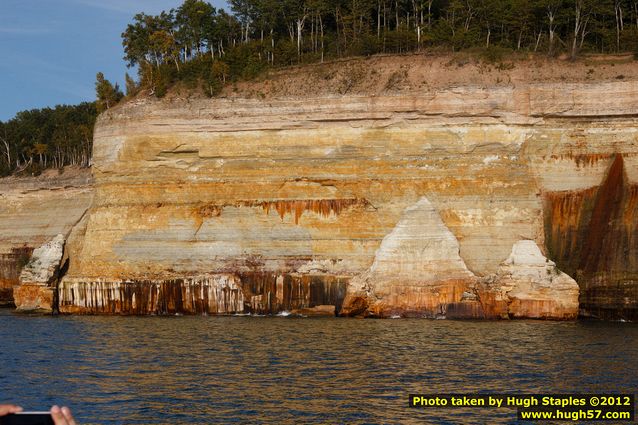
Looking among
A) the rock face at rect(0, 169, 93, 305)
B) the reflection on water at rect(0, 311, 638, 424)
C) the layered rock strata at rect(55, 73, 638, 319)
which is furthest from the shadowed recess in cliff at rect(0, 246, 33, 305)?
the reflection on water at rect(0, 311, 638, 424)

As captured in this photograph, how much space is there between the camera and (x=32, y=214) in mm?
55812

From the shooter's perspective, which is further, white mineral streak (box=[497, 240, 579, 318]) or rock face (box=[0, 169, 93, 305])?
rock face (box=[0, 169, 93, 305])

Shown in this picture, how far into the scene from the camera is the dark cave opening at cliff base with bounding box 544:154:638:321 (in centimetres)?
3753

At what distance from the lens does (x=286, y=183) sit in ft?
137

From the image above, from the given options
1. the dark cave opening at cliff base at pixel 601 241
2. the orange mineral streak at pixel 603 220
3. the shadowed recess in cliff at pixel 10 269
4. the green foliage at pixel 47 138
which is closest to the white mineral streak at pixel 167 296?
the shadowed recess in cliff at pixel 10 269

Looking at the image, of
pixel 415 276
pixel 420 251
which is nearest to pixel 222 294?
pixel 415 276

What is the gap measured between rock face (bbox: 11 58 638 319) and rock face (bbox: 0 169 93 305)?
983 centimetres

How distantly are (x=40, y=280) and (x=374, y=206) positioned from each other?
18.3 m

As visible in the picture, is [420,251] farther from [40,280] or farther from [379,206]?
[40,280]

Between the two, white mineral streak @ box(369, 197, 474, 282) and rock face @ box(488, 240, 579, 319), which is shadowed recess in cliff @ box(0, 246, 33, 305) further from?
rock face @ box(488, 240, 579, 319)

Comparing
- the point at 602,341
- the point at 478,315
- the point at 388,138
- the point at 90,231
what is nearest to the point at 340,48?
the point at 388,138

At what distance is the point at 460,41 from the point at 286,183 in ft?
50.2

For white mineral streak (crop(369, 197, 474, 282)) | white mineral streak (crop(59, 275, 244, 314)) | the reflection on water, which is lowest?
the reflection on water

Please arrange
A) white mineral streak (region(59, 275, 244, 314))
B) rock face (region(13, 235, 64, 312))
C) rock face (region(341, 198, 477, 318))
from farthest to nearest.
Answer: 1. rock face (region(13, 235, 64, 312))
2. white mineral streak (region(59, 275, 244, 314))
3. rock face (region(341, 198, 477, 318))
